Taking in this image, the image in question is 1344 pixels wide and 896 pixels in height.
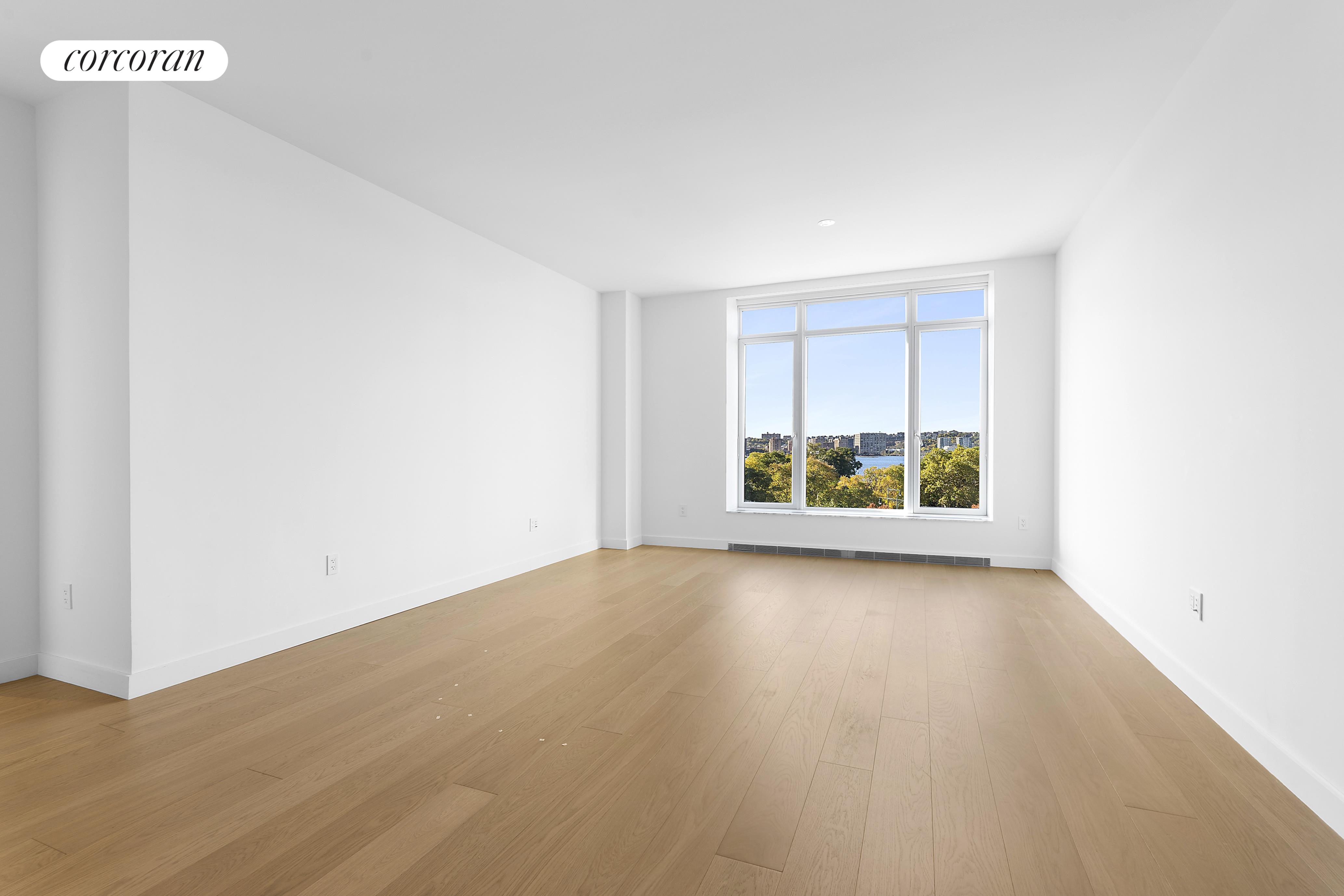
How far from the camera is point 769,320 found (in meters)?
6.48

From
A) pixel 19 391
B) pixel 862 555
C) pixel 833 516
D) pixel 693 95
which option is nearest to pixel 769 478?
pixel 833 516

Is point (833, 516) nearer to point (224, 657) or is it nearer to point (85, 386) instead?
point (224, 657)

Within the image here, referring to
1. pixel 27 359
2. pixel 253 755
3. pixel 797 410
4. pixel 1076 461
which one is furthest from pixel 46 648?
pixel 1076 461

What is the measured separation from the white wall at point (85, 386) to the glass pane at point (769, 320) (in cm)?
500

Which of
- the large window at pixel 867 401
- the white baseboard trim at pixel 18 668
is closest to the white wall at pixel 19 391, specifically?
the white baseboard trim at pixel 18 668

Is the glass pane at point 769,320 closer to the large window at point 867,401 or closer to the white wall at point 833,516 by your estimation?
the large window at point 867,401

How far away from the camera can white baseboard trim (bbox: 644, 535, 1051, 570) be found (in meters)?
5.27

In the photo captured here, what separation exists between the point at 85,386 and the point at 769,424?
202 inches

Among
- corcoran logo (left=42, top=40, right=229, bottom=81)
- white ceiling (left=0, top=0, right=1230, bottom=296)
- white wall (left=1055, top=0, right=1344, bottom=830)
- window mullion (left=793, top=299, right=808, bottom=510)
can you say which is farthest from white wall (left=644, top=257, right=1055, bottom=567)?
corcoran logo (left=42, top=40, right=229, bottom=81)

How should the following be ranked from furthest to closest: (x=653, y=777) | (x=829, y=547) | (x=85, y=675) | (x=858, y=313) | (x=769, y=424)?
(x=769, y=424), (x=858, y=313), (x=829, y=547), (x=85, y=675), (x=653, y=777)

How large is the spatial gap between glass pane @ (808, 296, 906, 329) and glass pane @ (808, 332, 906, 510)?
122mm

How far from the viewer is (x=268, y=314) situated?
10.3 ft

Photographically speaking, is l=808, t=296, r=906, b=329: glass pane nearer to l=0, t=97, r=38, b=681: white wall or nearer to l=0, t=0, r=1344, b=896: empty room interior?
l=0, t=0, r=1344, b=896: empty room interior

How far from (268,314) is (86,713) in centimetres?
186
